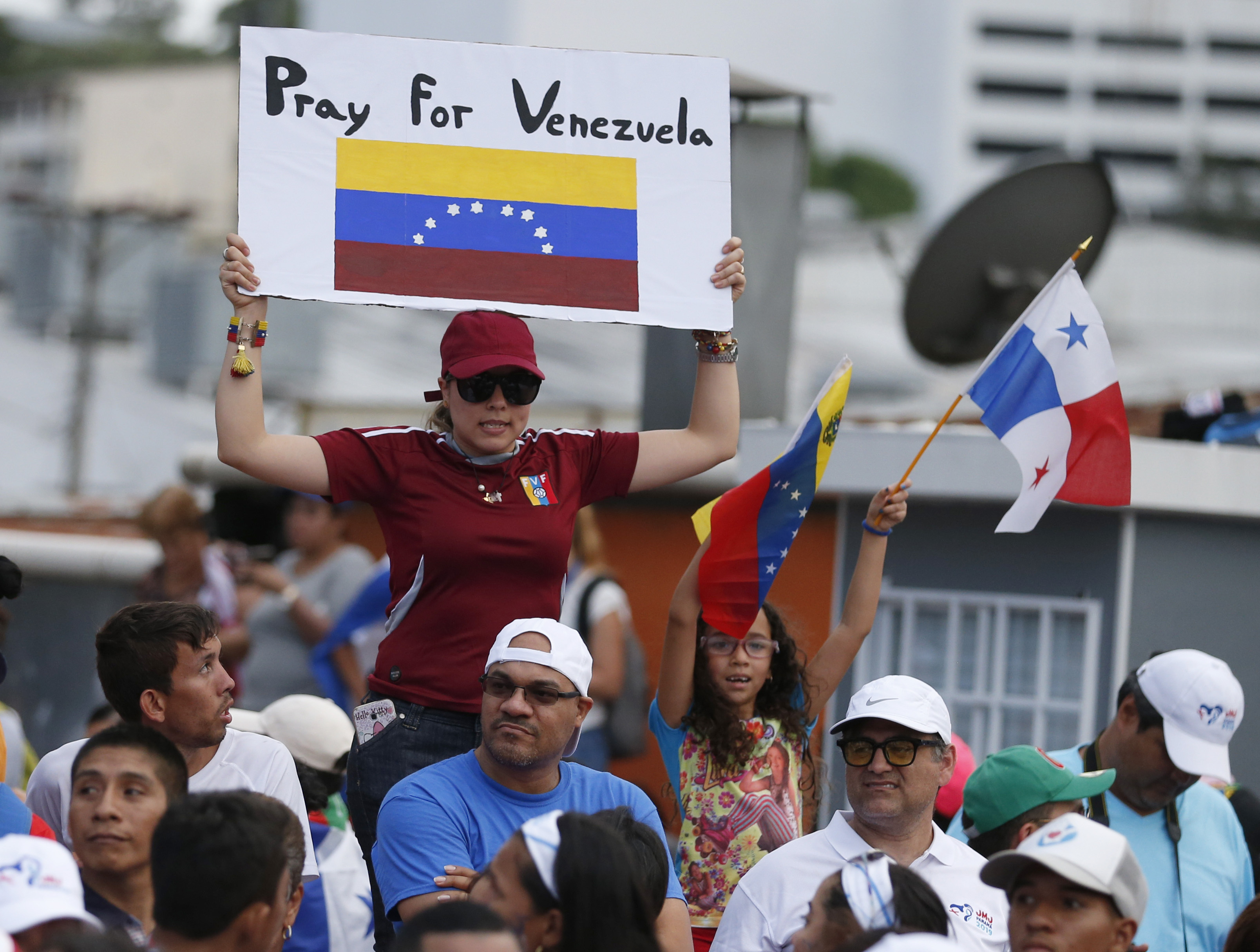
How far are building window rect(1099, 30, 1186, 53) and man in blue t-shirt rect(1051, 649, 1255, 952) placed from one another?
97776 mm

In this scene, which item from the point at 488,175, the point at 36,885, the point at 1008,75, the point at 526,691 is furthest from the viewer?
the point at 1008,75

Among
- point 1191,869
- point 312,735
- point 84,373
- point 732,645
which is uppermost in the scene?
point 84,373

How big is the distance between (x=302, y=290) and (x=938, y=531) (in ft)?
13.6

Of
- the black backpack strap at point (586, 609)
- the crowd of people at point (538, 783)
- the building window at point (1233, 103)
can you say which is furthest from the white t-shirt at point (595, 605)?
the building window at point (1233, 103)

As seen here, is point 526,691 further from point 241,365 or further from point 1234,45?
point 1234,45

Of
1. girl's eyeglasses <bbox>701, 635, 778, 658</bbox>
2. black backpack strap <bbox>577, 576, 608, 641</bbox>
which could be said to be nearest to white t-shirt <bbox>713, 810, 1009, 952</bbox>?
girl's eyeglasses <bbox>701, 635, 778, 658</bbox>

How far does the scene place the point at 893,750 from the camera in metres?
4.34

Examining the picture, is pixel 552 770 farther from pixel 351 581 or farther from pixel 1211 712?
pixel 351 581

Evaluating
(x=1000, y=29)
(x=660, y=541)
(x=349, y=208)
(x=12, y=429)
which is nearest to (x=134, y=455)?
(x=12, y=429)

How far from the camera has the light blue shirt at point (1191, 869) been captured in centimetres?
494

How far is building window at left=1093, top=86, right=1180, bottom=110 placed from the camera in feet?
315

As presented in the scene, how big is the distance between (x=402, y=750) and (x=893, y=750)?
1.28 metres

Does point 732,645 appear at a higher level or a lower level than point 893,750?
higher

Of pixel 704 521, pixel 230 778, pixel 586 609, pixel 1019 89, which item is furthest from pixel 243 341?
pixel 1019 89
